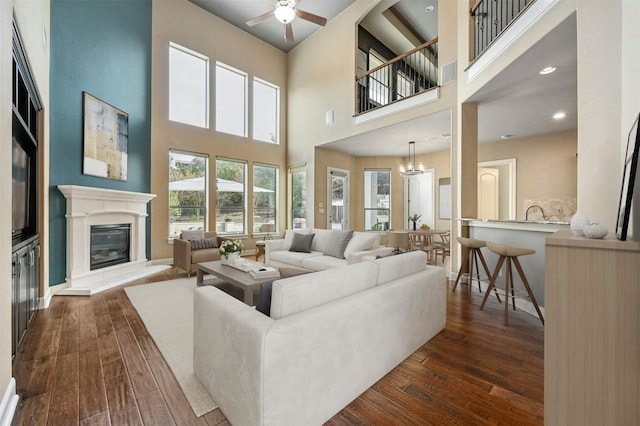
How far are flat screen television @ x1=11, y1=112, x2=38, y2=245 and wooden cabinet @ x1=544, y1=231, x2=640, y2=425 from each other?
370cm

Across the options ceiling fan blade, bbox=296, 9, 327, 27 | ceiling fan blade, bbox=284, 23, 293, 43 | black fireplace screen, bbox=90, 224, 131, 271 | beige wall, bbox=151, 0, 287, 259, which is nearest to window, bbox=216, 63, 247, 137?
beige wall, bbox=151, 0, 287, 259

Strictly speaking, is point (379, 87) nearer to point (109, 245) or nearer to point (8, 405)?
point (109, 245)

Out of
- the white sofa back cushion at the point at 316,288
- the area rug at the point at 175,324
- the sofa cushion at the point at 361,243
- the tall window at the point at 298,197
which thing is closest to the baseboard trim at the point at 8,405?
the area rug at the point at 175,324

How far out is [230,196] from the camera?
7.00 metres

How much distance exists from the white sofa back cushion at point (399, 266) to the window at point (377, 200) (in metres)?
5.73

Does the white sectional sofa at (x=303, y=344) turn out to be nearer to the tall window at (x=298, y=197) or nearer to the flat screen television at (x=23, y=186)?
the flat screen television at (x=23, y=186)

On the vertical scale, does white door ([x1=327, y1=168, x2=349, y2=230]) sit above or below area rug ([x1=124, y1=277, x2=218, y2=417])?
above

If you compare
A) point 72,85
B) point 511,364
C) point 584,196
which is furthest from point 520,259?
point 72,85

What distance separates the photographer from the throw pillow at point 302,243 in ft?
15.4

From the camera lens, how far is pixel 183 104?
625 centimetres

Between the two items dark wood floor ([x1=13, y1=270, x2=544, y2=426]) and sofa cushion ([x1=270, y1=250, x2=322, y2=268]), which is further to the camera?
sofa cushion ([x1=270, y1=250, x2=322, y2=268])

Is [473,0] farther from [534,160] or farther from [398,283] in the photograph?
[398,283]

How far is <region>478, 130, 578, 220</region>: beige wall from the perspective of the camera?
5.46 m

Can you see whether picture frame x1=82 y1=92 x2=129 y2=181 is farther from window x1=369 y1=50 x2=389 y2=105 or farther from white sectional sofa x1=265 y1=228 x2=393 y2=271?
window x1=369 y1=50 x2=389 y2=105
